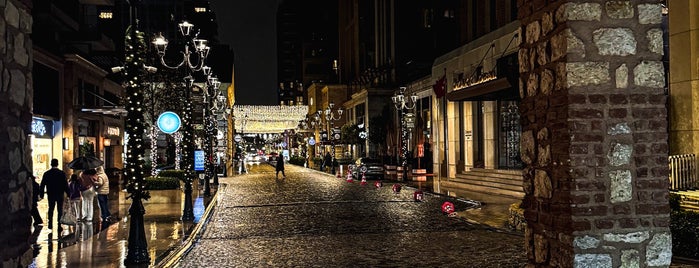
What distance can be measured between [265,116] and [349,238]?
94905 millimetres

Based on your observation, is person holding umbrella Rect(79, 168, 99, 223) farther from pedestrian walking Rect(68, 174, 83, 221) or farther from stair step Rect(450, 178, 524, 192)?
stair step Rect(450, 178, 524, 192)

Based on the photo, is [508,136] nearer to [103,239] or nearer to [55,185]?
[55,185]

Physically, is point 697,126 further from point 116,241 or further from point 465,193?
point 116,241

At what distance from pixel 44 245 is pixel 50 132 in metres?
23.4

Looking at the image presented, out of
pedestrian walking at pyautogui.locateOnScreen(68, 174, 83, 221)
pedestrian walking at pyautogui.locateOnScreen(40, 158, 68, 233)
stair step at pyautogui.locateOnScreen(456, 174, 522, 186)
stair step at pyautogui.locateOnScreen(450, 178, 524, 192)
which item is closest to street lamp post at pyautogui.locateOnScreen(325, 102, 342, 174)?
stair step at pyautogui.locateOnScreen(456, 174, 522, 186)

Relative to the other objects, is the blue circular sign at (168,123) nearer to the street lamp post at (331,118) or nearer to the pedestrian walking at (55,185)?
the pedestrian walking at (55,185)

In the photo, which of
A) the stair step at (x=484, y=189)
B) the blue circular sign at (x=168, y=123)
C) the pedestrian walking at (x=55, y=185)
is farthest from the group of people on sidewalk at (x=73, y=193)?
the stair step at (x=484, y=189)

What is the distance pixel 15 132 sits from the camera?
4816mm

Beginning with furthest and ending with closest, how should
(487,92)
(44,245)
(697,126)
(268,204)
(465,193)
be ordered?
(465,193) → (268,204) → (697,126) → (487,92) → (44,245)

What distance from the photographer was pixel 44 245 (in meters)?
14.7

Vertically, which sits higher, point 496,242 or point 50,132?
point 50,132

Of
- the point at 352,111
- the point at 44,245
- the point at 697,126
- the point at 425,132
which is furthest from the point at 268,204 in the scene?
the point at 352,111

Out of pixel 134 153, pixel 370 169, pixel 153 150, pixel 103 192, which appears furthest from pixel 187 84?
pixel 370 169

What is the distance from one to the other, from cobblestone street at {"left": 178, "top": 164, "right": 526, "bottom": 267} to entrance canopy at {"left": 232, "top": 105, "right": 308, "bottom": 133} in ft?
276
